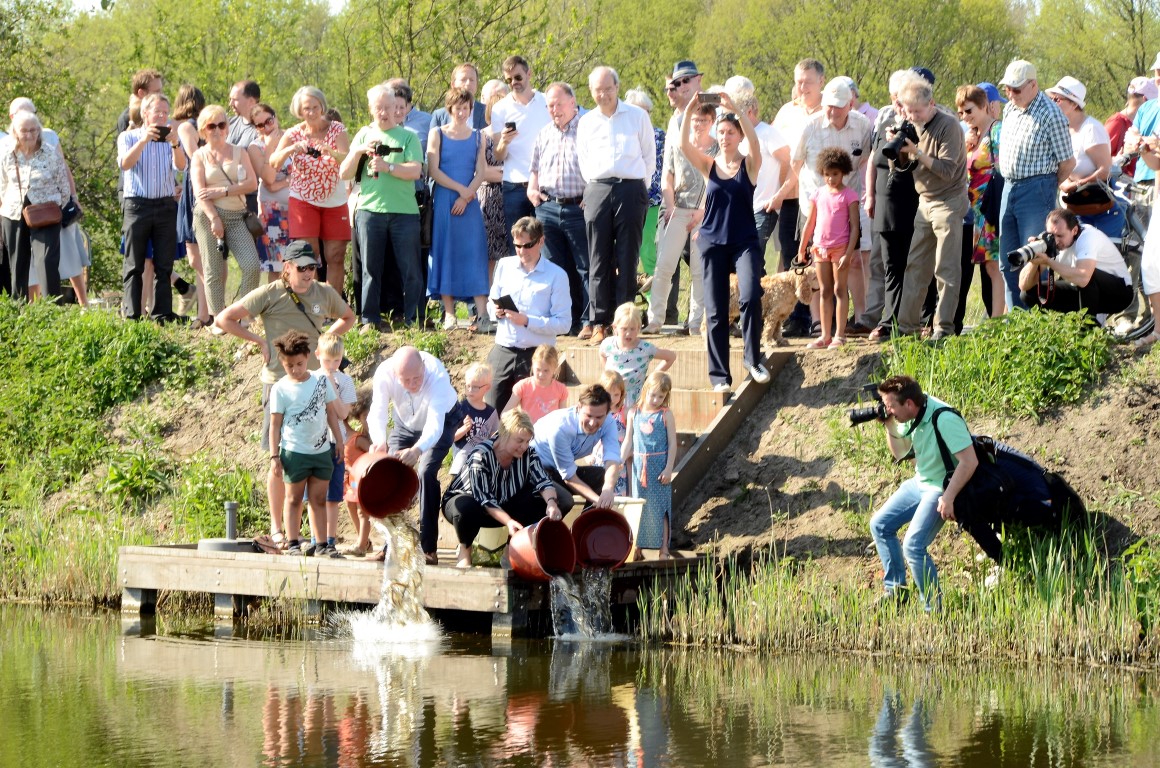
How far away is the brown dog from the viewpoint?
13461mm

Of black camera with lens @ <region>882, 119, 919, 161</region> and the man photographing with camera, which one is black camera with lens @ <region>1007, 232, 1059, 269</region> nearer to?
black camera with lens @ <region>882, 119, 919, 161</region>

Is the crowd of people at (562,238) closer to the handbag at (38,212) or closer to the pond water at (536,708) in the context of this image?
the handbag at (38,212)

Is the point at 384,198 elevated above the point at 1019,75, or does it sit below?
below

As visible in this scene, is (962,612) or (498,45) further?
(498,45)

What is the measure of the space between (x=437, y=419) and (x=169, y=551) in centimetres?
233

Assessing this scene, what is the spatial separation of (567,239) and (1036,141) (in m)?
4.02

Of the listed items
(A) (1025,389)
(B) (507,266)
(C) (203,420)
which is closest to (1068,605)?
(A) (1025,389)

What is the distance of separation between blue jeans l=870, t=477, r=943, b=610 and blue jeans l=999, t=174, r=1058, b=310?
2.49 meters

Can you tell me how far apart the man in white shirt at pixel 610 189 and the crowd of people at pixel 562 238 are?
24mm

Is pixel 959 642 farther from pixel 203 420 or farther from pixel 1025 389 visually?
pixel 203 420

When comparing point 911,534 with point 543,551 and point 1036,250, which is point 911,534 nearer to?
point 543,551

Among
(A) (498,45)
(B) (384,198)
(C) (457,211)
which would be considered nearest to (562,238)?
(C) (457,211)

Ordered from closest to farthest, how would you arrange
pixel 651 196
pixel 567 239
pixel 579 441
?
pixel 579 441, pixel 567 239, pixel 651 196

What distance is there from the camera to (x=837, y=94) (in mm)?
13562
